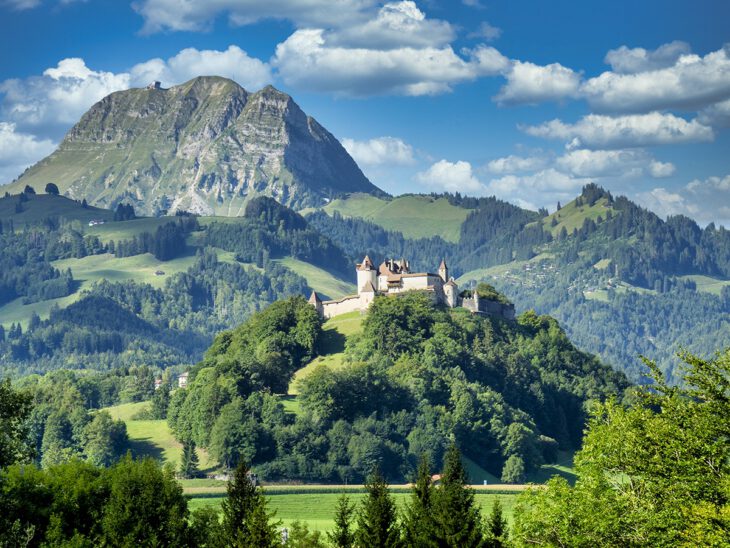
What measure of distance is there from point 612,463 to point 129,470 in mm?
33508

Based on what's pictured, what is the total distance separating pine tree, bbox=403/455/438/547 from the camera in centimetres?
7038

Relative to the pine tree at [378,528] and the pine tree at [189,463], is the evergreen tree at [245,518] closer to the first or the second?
the pine tree at [378,528]

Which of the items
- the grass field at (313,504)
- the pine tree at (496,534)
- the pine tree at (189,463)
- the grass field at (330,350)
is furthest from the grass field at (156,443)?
the pine tree at (496,534)

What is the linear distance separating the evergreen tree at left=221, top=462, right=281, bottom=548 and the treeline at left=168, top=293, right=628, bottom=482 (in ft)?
299

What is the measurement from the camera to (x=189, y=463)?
158375 mm

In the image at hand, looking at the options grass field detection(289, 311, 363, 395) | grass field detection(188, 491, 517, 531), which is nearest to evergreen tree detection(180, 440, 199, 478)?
grass field detection(188, 491, 517, 531)

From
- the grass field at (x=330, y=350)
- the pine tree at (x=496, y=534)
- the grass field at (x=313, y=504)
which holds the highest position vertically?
the grass field at (x=330, y=350)

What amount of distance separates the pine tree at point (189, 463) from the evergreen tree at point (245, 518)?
91.9 meters

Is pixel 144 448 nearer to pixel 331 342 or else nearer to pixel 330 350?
pixel 330 350

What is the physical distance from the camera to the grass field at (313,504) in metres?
131

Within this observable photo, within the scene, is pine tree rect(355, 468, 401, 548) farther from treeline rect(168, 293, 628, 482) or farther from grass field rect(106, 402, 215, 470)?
grass field rect(106, 402, 215, 470)

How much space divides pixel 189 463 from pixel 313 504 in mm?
23537

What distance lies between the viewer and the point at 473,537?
69.3 m

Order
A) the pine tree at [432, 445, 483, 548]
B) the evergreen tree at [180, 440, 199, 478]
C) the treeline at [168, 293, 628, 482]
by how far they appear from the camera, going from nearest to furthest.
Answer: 1. the pine tree at [432, 445, 483, 548]
2. the evergreen tree at [180, 440, 199, 478]
3. the treeline at [168, 293, 628, 482]
